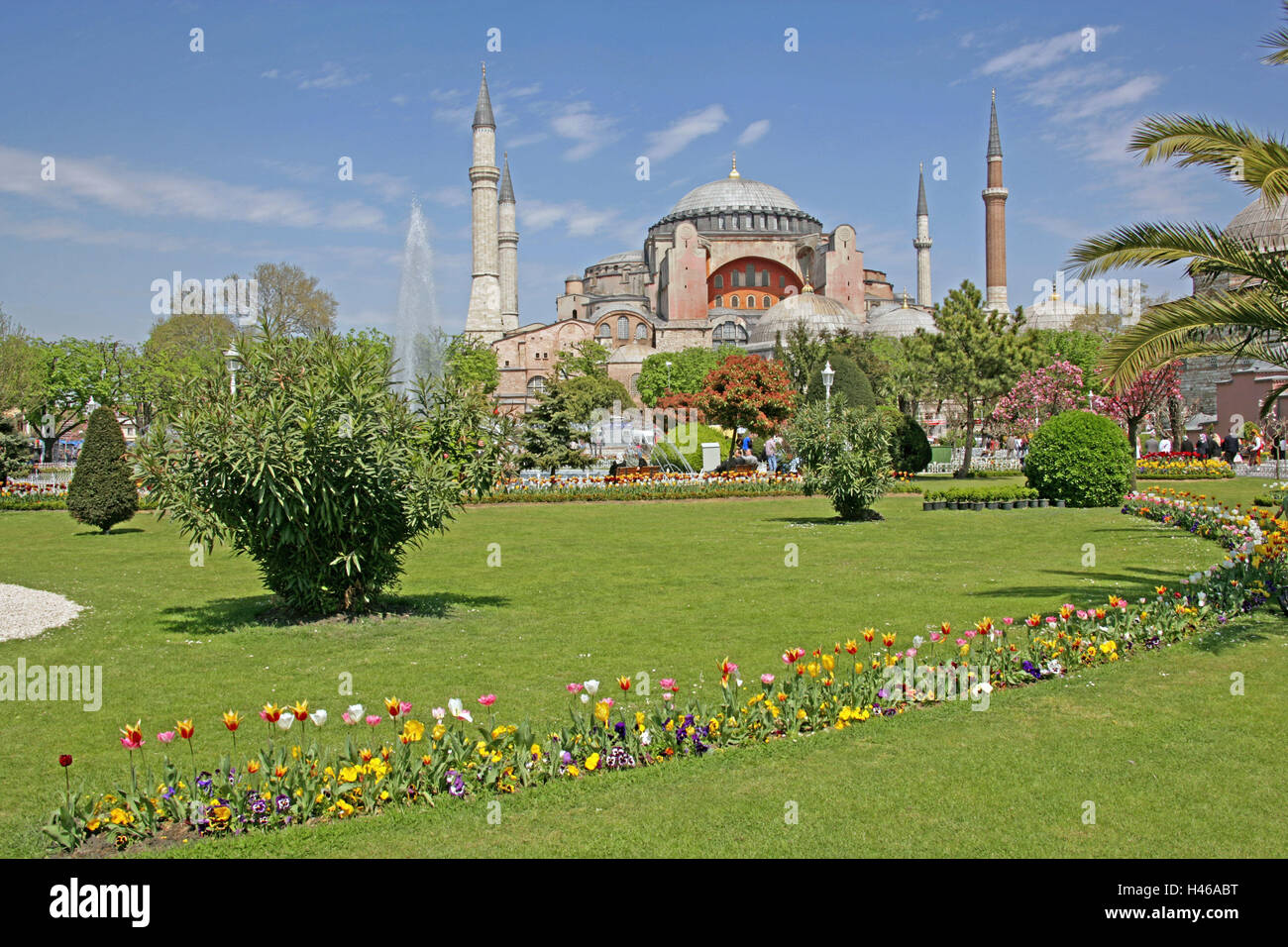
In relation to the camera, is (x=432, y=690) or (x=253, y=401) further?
(x=253, y=401)

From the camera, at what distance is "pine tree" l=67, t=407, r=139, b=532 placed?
1536cm

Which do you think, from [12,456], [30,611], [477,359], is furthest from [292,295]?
[30,611]

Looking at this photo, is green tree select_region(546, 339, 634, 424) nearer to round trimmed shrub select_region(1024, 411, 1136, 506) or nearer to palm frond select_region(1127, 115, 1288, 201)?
round trimmed shrub select_region(1024, 411, 1136, 506)

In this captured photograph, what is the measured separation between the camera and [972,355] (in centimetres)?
2917

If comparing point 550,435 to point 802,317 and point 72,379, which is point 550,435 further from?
point 802,317

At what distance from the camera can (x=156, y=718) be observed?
5.14m

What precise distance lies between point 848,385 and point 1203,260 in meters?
24.2

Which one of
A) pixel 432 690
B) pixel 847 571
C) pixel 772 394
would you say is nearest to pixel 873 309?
pixel 772 394

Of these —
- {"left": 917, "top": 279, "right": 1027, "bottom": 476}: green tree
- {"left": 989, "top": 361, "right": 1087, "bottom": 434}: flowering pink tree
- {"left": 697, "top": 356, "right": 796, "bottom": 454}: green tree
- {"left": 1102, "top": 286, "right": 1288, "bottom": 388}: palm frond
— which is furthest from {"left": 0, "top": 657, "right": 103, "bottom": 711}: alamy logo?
{"left": 989, "top": 361, "right": 1087, "bottom": 434}: flowering pink tree

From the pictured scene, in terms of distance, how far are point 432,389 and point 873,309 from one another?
70.2 metres

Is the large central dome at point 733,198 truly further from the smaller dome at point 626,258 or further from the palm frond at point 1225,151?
the palm frond at point 1225,151

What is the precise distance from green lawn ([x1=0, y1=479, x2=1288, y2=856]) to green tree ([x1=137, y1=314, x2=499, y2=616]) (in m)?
0.48

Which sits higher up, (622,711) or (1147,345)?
(1147,345)
